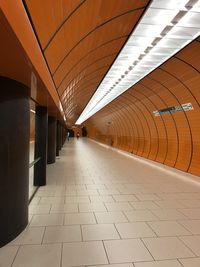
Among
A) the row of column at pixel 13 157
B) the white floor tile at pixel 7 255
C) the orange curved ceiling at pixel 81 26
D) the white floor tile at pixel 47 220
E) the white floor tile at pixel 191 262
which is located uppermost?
the orange curved ceiling at pixel 81 26

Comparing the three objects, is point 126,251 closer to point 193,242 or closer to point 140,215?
point 193,242

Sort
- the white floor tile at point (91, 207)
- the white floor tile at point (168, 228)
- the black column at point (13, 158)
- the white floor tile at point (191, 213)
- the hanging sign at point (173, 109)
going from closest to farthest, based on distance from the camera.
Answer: the black column at point (13, 158), the white floor tile at point (168, 228), the white floor tile at point (191, 213), the white floor tile at point (91, 207), the hanging sign at point (173, 109)

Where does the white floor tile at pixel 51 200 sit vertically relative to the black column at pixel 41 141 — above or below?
below

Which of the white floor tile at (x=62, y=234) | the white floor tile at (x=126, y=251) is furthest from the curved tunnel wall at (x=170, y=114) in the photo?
the white floor tile at (x=62, y=234)

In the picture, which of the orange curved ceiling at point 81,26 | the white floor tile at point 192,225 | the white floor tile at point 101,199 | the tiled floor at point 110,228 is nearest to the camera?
the tiled floor at point 110,228

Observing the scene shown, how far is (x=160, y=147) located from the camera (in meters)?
13.9

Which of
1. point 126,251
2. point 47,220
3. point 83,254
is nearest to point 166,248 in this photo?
point 126,251

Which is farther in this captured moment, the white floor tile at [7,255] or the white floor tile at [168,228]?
the white floor tile at [168,228]

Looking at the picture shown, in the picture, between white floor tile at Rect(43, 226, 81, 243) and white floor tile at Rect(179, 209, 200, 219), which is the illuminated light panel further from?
white floor tile at Rect(43, 226, 81, 243)

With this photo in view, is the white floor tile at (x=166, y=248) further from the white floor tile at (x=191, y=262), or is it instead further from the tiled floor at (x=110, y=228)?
the white floor tile at (x=191, y=262)

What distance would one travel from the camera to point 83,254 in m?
3.55

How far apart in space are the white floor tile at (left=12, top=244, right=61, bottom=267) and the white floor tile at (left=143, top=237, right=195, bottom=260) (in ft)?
4.46

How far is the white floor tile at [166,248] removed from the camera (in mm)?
3557

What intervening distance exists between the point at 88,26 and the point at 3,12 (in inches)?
132
